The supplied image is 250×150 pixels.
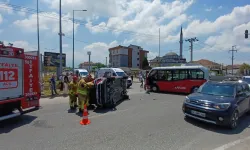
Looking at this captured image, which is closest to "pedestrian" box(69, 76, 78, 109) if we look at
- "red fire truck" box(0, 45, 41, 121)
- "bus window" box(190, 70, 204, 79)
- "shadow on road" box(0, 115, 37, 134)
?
"red fire truck" box(0, 45, 41, 121)

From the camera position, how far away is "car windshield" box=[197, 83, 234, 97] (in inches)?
275

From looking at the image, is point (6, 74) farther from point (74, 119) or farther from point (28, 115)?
point (74, 119)

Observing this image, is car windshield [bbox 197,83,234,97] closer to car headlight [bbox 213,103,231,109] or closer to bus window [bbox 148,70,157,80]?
car headlight [bbox 213,103,231,109]

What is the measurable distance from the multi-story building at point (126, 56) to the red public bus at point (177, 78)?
76.1 metres

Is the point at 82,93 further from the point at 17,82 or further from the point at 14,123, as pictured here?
the point at 14,123

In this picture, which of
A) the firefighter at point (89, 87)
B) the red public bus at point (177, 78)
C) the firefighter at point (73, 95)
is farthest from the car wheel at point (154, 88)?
the firefighter at point (73, 95)

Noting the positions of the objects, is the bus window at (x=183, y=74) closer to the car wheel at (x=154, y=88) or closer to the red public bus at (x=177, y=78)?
the red public bus at (x=177, y=78)

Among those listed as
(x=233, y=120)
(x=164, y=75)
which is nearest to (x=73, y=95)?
(x=233, y=120)

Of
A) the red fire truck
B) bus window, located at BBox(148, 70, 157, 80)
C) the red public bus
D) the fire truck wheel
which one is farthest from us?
bus window, located at BBox(148, 70, 157, 80)

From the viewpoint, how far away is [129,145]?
4.72m

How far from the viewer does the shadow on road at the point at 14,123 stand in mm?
5996

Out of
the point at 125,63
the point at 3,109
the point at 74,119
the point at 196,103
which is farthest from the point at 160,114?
the point at 125,63

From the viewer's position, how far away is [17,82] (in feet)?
22.5

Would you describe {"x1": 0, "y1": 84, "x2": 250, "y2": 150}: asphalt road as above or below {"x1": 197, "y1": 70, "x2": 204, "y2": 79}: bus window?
below
